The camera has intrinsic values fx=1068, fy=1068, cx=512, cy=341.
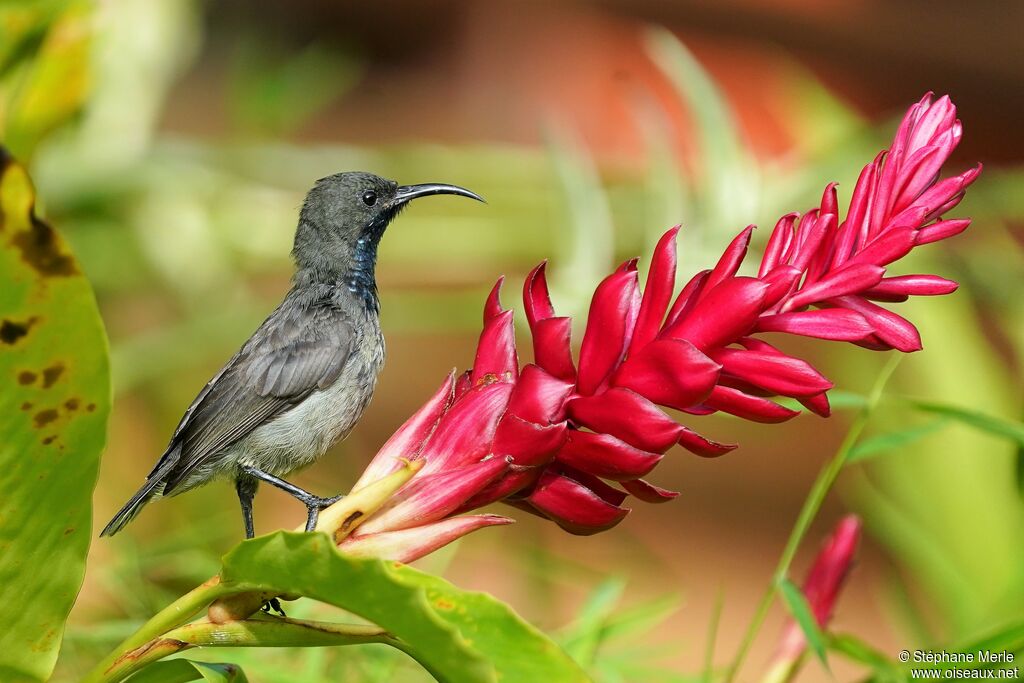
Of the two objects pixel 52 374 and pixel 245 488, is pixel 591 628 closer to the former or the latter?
pixel 245 488

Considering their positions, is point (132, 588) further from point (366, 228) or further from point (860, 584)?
point (860, 584)

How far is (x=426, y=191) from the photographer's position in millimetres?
1086

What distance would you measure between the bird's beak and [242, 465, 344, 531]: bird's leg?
310 millimetres

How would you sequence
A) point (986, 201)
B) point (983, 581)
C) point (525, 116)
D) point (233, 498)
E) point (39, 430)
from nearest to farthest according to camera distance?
point (39, 430)
point (983, 581)
point (986, 201)
point (233, 498)
point (525, 116)

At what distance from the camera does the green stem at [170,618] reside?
1.83 feet

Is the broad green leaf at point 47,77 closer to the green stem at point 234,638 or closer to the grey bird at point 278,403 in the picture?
the grey bird at point 278,403

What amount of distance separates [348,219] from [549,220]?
3.54 feet

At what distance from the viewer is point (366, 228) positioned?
1136mm

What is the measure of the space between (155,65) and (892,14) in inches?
80.6

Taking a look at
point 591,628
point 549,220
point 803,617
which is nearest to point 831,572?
point 803,617

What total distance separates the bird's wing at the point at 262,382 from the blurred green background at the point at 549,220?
176mm

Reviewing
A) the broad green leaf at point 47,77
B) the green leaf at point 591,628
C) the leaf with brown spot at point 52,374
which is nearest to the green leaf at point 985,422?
the green leaf at point 591,628

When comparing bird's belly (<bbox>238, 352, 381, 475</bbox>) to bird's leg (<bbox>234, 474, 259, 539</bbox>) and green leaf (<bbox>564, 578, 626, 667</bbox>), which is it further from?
green leaf (<bbox>564, 578, 626, 667</bbox>)

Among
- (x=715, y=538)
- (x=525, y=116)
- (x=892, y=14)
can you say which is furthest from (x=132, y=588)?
(x=892, y=14)
